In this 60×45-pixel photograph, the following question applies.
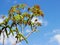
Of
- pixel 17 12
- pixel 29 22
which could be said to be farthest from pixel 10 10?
pixel 29 22

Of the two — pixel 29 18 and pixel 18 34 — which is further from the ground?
pixel 29 18

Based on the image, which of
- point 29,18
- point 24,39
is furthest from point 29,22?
point 24,39

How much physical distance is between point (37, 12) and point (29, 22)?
5.91 feet

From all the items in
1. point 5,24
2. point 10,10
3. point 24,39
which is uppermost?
point 10,10

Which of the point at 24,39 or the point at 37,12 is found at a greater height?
the point at 37,12

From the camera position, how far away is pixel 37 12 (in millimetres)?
32156

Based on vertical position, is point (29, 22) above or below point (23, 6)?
below

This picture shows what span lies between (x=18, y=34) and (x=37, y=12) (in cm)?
407

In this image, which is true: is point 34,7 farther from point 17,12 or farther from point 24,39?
point 24,39

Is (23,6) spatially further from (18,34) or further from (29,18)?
(18,34)

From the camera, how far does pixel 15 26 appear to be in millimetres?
31531

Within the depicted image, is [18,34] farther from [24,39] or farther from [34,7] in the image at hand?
[34,7]

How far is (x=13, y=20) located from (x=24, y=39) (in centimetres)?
300

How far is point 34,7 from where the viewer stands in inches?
1259
